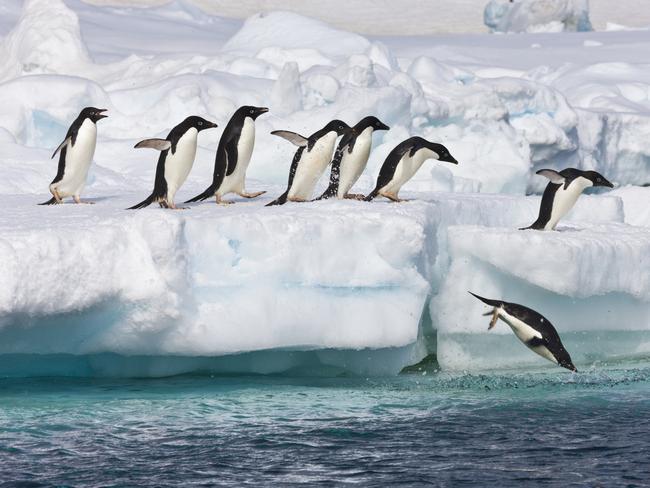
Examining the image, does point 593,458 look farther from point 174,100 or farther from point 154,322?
point 174,100

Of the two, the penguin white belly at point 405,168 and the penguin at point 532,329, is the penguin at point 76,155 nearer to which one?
the penguin white belly at point 405,168

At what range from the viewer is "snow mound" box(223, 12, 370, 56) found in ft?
83.1

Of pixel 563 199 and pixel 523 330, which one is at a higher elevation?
pixel 563 199

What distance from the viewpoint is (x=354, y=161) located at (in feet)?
32.7

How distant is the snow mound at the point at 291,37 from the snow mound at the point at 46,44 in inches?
155

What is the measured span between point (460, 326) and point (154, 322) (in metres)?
2.60

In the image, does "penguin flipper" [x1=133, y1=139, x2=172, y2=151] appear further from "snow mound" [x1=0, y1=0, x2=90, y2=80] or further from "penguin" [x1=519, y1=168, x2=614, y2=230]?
"snow mound" [x1=0, y1=0, x2=90, y2=80]

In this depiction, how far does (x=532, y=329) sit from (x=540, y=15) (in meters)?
32.0

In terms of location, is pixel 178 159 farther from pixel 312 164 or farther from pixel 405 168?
pixel 405 168

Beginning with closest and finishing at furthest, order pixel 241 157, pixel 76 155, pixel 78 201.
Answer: pixel 241 157, pixel 76 155, pixel 78 201

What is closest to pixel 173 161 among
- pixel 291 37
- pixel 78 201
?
pixel 78 201

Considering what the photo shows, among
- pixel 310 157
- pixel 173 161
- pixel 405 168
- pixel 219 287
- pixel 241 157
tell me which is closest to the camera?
pixel 219 287

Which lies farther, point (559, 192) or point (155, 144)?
point (559, 192)

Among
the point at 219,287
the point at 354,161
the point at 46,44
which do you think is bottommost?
the point at 219,287
